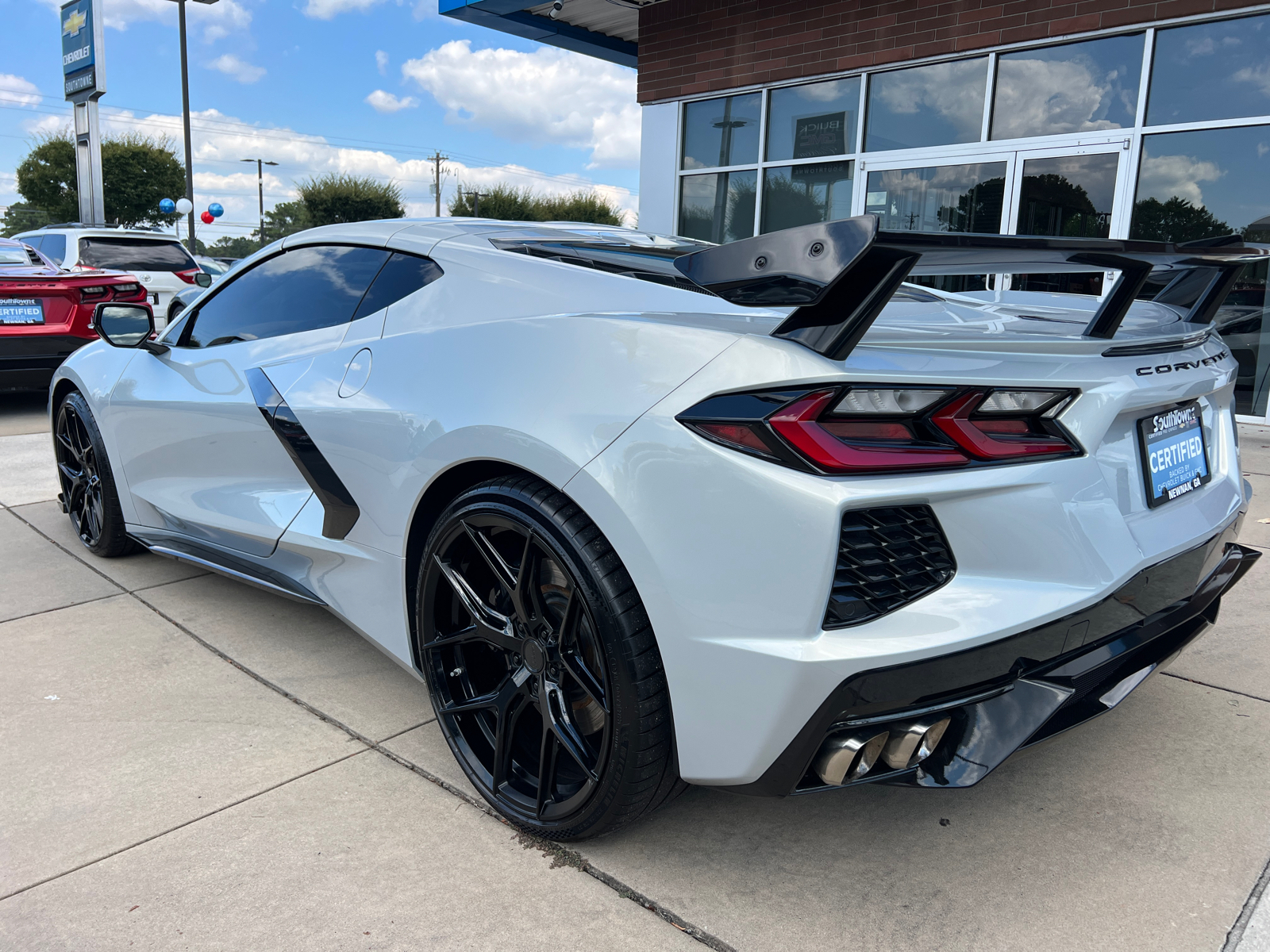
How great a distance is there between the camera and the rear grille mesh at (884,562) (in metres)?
1.56

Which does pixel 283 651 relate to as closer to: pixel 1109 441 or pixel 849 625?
pixel 849 625

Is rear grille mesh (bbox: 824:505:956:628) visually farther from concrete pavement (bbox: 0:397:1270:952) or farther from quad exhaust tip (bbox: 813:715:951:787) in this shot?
concrete pavement (bbox: 0:397:1270:952)

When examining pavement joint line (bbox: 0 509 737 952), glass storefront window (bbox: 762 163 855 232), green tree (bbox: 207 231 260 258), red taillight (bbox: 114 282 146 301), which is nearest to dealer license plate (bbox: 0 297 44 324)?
red taillight (bbox: 114 282 146 301)

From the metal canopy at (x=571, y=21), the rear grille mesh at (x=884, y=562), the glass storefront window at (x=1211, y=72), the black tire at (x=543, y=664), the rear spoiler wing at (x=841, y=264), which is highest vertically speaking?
the metal canopy at (x=571, y=21)

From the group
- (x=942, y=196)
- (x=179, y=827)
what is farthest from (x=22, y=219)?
(x=179, y=827)

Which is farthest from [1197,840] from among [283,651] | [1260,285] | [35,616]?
[1260,285]

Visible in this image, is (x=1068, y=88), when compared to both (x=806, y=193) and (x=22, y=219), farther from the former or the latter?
(x=22, y=219)

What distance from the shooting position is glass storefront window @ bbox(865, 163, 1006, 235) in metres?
8.72

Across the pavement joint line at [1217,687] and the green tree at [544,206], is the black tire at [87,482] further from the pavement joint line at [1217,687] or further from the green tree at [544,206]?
the green tree at [544,206]

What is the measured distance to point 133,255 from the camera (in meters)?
12.4

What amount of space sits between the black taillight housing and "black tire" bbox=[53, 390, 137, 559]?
10.4ft

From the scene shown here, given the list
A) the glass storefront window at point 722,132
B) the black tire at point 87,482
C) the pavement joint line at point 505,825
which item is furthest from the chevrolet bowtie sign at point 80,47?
the pavement joint line at point 505,825

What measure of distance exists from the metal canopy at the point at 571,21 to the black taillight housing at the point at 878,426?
33.6 ft

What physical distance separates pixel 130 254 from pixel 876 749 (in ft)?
43.8
